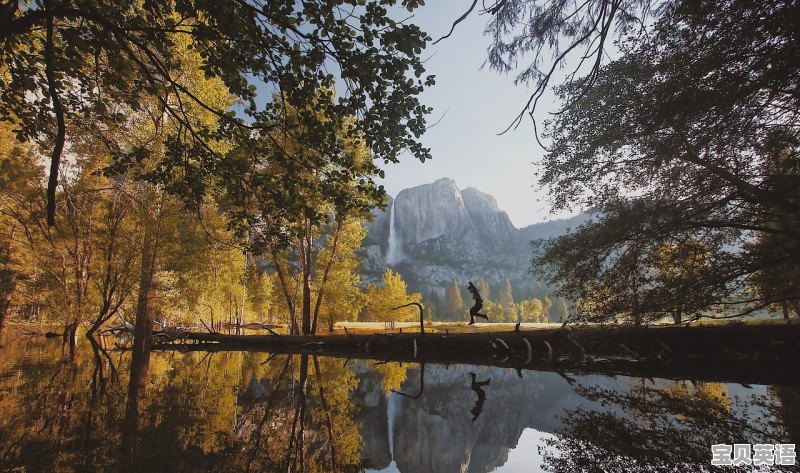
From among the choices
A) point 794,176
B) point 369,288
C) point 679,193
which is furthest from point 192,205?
point 369,288

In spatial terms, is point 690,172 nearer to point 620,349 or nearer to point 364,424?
point 620,349

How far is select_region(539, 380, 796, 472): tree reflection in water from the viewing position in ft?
8.49

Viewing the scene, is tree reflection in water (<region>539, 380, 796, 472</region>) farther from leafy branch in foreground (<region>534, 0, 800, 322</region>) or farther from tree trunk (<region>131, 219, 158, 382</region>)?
tree trunk (<region>131, 219, 158, 382</region>)

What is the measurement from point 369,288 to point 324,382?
6126cm

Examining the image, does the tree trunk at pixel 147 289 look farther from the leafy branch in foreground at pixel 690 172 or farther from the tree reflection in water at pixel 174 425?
the leafy branch in foreground at pixel 690 172


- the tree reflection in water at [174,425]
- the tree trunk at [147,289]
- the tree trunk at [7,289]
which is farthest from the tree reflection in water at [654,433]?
the tree trunk at [7,289]

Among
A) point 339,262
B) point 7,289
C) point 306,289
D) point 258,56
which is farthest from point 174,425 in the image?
point 7,289

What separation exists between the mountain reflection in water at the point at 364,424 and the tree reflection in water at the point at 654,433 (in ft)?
0.04

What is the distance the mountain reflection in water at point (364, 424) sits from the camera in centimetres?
250

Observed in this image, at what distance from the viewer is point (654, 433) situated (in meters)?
3.17

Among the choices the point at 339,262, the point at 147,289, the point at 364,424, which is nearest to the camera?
the point at 364,424

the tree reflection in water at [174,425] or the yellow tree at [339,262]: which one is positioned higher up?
the yellow tree at [339,262]

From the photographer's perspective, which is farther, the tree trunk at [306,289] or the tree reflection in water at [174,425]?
the tree trunk at [306,289]

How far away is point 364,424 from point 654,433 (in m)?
2.93
